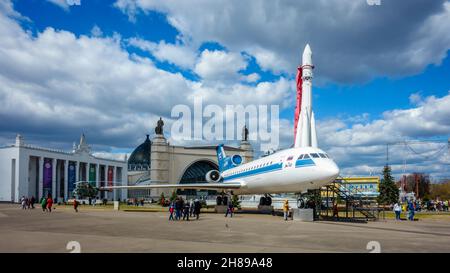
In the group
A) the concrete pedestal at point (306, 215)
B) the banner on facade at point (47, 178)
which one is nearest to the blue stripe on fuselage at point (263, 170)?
the concrete pedestal at point (306, 215)

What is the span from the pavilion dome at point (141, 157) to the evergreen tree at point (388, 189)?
8868 centimetres

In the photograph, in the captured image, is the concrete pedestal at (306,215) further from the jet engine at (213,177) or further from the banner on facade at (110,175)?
the banner on facade at (110,175)

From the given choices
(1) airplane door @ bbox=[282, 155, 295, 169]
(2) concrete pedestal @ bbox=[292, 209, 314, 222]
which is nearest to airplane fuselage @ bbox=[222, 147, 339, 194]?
(1) airplane door @ bbox=[282, 155, 295, 169]

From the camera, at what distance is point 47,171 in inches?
3371

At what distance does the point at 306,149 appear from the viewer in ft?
87.9

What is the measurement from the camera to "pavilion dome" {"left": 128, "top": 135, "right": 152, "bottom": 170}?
13901cm

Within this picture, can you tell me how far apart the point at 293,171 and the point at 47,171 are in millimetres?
74134

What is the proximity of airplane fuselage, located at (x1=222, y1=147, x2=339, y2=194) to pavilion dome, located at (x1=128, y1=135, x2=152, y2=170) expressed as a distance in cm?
10976

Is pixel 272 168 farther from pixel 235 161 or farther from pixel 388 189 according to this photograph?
pixel 388 189

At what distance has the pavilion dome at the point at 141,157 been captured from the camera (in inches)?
5473
